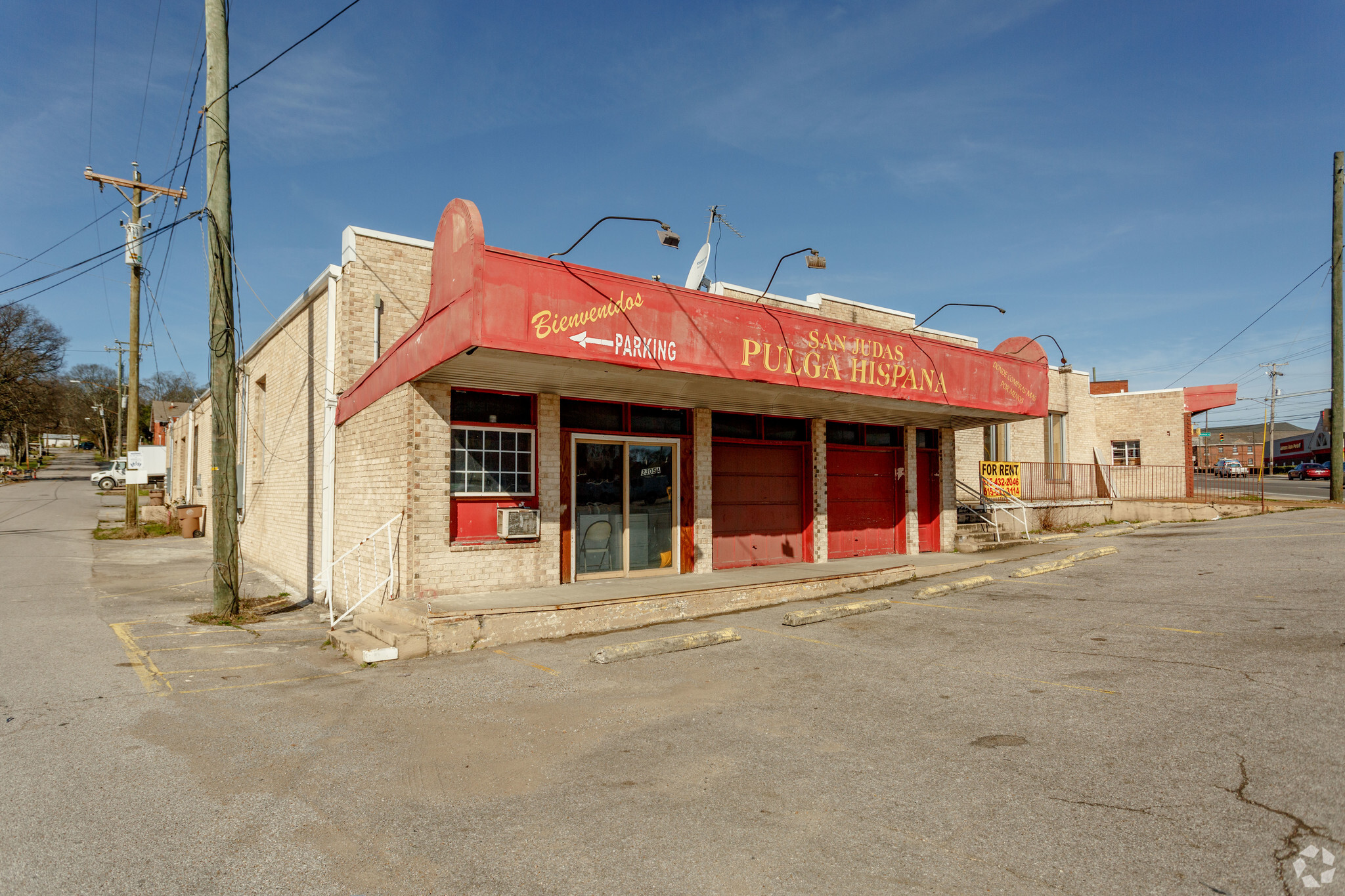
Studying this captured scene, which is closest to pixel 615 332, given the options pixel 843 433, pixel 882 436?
pixel 843 433

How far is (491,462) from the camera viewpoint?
34.1ft

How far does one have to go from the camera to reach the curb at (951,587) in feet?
36.8

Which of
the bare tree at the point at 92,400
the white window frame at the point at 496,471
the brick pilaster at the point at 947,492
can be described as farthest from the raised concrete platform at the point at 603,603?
the bare tree at the point at 92,400

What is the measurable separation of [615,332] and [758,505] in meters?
6.26

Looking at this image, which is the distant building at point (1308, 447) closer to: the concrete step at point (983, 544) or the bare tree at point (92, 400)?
the concrete step at point (983, 544)

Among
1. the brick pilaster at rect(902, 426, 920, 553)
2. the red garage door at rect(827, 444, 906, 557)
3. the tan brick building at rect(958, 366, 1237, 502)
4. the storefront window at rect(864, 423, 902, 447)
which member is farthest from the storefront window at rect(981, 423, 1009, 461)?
the red garage door at rect(827, 444, 906, 557)

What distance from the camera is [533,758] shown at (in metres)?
5.10

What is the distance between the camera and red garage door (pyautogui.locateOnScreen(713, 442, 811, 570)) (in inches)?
525

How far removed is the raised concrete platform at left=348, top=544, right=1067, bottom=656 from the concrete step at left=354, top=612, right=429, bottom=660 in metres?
0.02

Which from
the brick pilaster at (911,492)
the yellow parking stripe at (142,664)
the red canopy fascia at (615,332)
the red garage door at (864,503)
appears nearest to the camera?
the yellow parking stripe at (142,664)

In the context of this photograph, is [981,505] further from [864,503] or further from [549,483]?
[549,483]

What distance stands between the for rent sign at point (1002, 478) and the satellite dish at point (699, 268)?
11192 mm

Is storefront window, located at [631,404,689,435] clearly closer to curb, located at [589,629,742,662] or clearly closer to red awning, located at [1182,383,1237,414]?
curb, located at [589,629,742,662]

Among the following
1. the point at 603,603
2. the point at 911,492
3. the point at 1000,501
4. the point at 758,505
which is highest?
the point at 911,492
